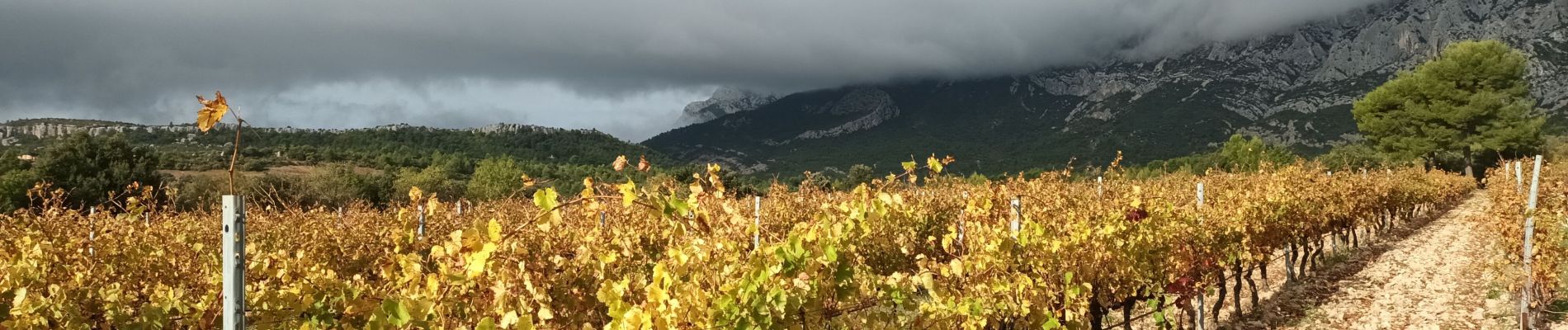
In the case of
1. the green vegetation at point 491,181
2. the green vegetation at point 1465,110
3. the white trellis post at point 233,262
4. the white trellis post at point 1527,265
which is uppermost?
the green vegetation at point 1465,110

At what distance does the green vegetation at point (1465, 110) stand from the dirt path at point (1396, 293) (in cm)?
2078

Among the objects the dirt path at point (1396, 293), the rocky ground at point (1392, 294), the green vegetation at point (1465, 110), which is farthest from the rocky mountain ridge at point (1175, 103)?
the rocky ground at point (1392, 294)

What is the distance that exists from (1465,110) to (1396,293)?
85.7ft

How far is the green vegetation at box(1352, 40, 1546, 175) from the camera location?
26.4 metres

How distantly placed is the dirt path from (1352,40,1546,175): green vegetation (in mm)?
20777

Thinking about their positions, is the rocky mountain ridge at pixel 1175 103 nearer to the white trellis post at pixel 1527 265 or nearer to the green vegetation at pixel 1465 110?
the green vegetation at pixel 1465 110

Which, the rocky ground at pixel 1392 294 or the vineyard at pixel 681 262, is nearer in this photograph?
the vineyard at pixel 681 262

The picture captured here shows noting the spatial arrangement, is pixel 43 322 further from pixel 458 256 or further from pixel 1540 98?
pixel 1540 98

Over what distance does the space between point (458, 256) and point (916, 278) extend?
1843mm

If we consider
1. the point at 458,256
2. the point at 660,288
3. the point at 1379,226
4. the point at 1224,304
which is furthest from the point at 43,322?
the point at 1379,226

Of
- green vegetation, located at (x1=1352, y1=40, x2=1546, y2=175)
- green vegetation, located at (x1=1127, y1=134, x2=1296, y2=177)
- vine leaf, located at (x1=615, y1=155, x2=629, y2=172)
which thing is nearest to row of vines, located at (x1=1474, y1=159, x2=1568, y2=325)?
vine leaf, located at (x1=615, y1=155, x2=629, y2=172)

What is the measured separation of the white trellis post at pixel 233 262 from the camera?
1771mm

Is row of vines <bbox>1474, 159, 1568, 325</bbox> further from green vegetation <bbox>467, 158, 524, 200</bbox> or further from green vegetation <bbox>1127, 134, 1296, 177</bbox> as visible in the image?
green vegetation <bbox>467, 158, 524, 200</bbox>

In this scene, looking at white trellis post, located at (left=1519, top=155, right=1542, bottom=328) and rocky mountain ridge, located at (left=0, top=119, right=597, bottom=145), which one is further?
rocky mountain ridge, located at (left=0, top=119, right=597, bottom=145)
